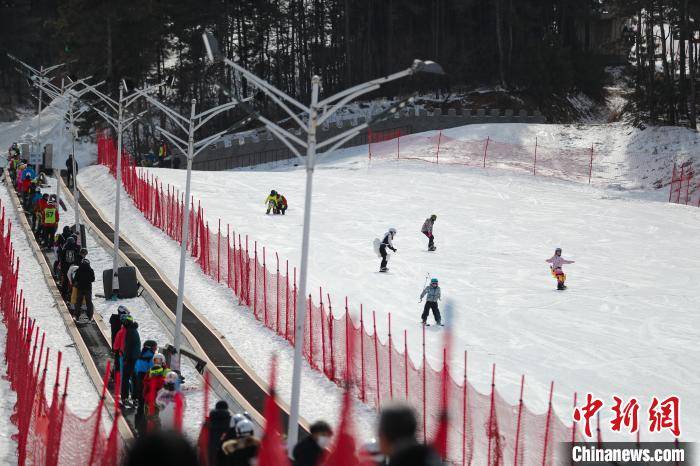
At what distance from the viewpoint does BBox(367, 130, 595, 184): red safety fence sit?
5794 centimetres

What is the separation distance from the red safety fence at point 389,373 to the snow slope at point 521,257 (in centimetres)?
188

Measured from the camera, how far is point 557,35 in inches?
3297

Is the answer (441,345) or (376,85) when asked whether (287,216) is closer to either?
(441,345)

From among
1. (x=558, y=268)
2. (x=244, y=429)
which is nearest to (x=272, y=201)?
(x=558, y=268)

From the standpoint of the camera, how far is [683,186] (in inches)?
2122

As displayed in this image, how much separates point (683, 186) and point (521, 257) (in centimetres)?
2114

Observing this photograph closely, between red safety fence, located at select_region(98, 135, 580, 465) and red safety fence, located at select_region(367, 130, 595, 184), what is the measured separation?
994 inches

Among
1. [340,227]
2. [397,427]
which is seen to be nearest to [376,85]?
[397,427]

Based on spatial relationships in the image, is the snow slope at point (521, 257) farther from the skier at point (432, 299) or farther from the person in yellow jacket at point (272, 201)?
the person in yellow jacket at point (272, 201)

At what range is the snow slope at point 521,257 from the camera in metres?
23.8

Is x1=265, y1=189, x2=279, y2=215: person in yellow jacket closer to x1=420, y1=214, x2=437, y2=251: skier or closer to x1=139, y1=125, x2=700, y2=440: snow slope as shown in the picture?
x1=139, y1=125, x2=700, y2=440: snow slope

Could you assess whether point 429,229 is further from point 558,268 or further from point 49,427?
point 49,427

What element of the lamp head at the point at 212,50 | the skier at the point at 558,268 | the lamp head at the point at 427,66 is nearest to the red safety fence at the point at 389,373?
the lamp head at the point at 427,66

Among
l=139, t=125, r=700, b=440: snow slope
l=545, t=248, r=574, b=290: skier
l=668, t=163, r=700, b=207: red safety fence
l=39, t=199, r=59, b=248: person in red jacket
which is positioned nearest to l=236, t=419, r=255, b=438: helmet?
l=139, t=125, r=700, b=440: snow slope
